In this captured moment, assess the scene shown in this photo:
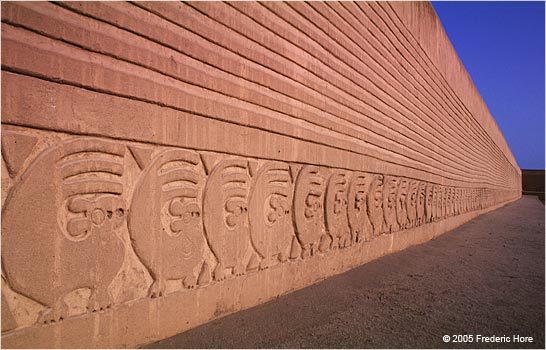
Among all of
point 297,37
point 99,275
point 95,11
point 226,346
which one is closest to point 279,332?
point 226,346

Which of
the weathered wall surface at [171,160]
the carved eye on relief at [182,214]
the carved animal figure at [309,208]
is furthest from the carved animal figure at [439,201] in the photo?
the carved eye on relief at [182,214]

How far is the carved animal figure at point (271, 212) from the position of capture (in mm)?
2545

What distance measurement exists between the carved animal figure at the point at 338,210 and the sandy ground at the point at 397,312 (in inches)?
13.3

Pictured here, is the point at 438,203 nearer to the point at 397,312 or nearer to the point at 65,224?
the point at 397,312

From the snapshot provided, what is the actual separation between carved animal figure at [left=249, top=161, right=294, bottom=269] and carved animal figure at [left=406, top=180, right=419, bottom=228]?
2868 mm

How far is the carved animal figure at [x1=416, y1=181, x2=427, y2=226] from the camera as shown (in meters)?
5.59

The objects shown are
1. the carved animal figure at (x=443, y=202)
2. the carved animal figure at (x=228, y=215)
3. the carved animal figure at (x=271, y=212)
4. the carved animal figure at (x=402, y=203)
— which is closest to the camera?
the carved animal figure at (x=228, y=215)

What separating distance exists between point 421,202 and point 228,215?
425cm

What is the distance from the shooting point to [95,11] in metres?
1.70

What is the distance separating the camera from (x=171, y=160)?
2.00m

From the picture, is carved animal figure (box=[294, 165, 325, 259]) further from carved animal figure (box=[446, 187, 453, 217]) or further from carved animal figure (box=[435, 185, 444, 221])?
carved animal figure (box=[446, 187, 453, 217])

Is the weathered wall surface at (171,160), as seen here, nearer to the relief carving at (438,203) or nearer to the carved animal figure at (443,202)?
the relief carving at (438,203)

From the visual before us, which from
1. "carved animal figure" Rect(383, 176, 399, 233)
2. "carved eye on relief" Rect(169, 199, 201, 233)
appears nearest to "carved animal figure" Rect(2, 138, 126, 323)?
"carved eye on relief" Rect(169, 199, 201, 233)

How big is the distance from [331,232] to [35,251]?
241 centimetres
